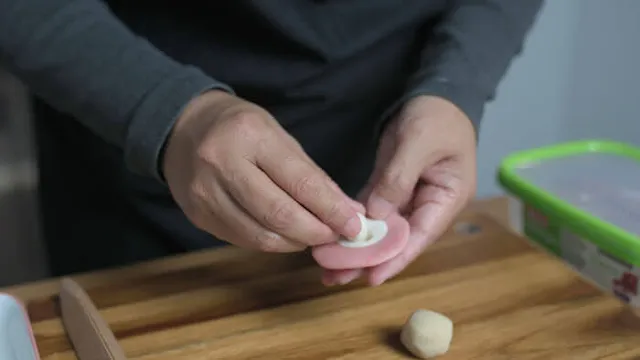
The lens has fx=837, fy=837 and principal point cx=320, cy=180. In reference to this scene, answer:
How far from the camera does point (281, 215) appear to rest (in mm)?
480

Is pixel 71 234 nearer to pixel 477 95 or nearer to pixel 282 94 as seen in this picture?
pixel 282 94

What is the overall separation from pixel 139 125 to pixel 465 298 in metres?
0.25

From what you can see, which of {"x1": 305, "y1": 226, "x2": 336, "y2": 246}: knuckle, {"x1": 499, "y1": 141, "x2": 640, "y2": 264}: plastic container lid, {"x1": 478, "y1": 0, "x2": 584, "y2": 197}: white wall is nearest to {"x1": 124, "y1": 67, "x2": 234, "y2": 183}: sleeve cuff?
{"x1": 305, "y1": 226, "x2": 336, "y2": 246}: knuckle

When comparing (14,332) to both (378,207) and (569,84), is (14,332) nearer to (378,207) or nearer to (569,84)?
(378,207)

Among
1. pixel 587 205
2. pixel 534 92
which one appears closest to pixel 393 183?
pixel 587 205

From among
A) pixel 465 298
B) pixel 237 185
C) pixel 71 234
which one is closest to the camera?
pixel 237 185

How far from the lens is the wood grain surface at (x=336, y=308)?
525 mm

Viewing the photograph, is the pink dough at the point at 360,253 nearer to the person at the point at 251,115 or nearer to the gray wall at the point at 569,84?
the person at the point at 251,115

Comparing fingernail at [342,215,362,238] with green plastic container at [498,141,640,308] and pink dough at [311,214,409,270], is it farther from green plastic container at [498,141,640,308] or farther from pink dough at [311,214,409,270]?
green plastic container at [498,141,640,308]

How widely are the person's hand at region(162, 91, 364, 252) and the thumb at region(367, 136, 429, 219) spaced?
1.9 inches

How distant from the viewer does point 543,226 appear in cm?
68

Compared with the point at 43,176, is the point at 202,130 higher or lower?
higher

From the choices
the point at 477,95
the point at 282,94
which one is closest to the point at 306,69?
the point at 282,94

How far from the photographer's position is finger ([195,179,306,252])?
49cm
